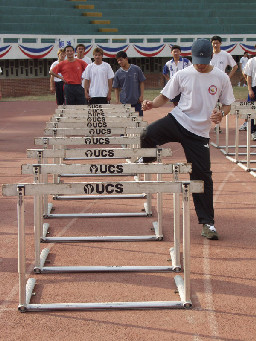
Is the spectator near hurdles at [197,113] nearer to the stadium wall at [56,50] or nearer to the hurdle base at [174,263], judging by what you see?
the hurdle base at [174,263]

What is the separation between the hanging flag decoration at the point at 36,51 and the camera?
3280 centimetres

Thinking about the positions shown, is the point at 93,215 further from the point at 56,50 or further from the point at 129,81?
the point at 56,50

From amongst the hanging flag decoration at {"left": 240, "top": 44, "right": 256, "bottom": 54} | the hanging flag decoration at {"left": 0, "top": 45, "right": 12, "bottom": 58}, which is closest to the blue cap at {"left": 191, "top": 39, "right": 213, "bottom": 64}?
the hanging flag decoration at {"left": 0, "top": 45, "right": 12, "bottom": 58}

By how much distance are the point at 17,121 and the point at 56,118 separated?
1167 cm

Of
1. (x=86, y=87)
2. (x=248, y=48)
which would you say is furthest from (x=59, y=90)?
(x=248, y=48)

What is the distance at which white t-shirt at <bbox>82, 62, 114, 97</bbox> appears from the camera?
14.5 metres

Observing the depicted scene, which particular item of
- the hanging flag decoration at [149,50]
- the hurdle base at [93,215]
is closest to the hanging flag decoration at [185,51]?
the hanging flag decoration at [149,50]

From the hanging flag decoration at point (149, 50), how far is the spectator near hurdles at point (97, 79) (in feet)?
68.2

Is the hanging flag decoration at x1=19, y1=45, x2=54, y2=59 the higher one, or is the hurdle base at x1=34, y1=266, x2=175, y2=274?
the hanging flag decoration at x1=19, y1=45, x2=54, y2=59
